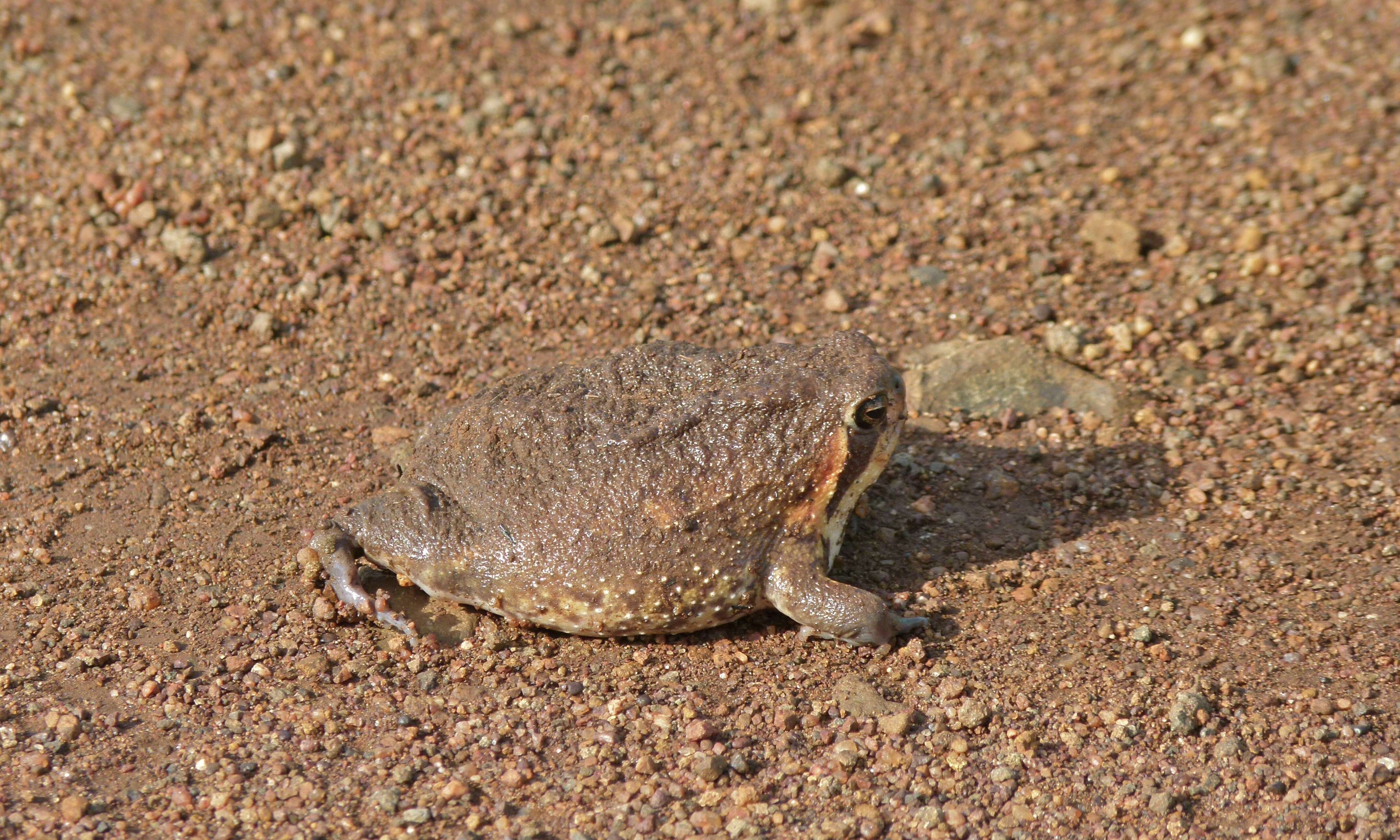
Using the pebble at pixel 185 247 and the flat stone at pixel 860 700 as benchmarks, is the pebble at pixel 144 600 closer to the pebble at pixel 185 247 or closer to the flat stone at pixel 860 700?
the pebble at pixel 185 247

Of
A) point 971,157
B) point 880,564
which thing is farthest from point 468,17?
point 880,564

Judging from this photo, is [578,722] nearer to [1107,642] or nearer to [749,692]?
[749,692]

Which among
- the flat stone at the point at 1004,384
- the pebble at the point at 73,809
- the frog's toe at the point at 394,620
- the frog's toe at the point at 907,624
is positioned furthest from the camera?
the flat stone at the point at 1004,384

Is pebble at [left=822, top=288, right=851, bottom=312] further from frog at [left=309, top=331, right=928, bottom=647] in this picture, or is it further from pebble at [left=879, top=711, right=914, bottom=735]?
pebble at [left=879, top=711, right=914, bottom=735]

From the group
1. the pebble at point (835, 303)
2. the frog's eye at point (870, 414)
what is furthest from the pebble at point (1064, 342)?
the frog's eye at point (870, 414)

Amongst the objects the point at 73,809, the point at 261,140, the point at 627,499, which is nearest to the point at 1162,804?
the point at 627,499

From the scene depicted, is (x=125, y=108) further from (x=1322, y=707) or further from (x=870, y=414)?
(x=1322, y=707)

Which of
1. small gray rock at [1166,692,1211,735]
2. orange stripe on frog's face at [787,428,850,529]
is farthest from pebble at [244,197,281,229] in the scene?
small gray rock at [1166,692,1211,735]
